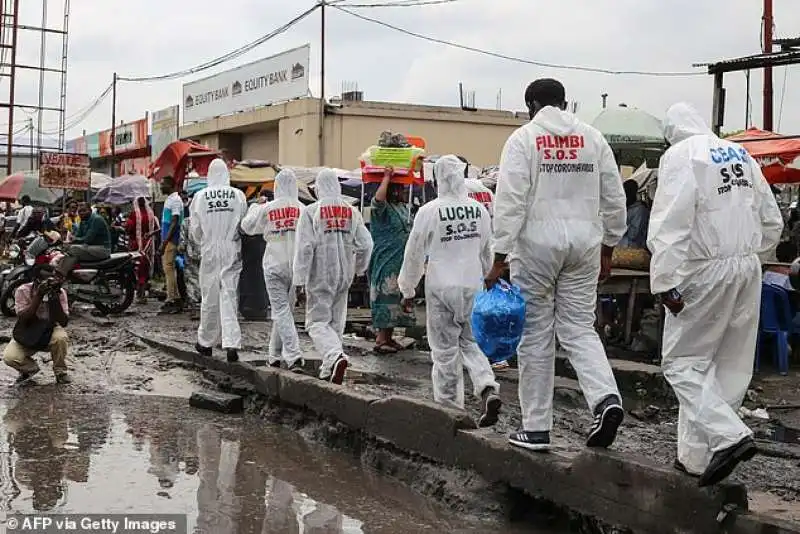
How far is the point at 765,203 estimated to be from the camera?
4512 millimetres

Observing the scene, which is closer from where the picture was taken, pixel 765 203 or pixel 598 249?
pixel 765 203

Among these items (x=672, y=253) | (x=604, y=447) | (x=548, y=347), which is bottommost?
(x=604, y=447)

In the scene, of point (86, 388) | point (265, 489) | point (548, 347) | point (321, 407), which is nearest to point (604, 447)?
point (548, 347)

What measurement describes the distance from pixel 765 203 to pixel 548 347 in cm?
132

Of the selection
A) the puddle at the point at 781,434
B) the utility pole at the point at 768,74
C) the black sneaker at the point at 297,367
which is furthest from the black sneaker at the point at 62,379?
the utility pole at the point at 768,74

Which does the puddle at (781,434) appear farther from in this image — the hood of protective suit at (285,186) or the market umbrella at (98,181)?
the market umbrella at (98,181)

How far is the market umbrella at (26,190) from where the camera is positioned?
2780 cm

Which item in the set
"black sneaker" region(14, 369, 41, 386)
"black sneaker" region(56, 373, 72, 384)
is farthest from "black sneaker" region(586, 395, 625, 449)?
"black sneaker" region(14, 369, 41, 386)

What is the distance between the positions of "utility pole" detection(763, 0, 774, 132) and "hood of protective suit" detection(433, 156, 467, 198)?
36.9 feet

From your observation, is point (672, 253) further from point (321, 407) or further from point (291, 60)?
point (291, 60)

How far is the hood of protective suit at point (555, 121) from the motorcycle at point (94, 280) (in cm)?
968

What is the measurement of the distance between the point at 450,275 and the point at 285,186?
253 centimetres

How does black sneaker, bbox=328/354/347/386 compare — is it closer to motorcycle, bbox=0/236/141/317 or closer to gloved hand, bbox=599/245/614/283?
gloved hand, bbox=599/245/614/283

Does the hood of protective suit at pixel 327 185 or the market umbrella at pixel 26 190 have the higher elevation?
the market umbrella at pixel 26 190
